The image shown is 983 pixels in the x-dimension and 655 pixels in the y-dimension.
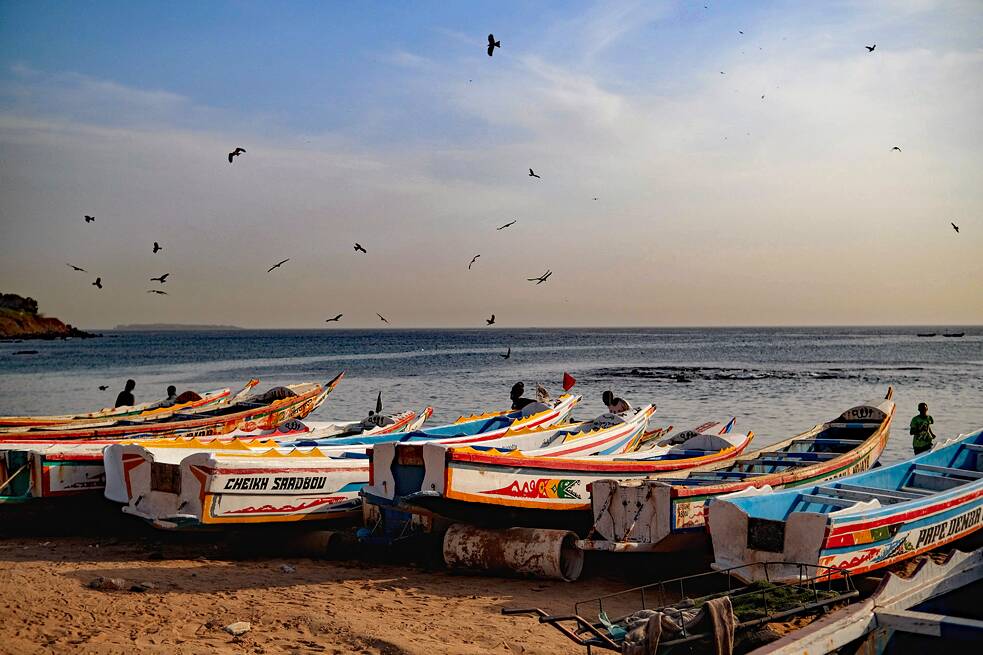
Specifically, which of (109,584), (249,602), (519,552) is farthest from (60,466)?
(519,552)

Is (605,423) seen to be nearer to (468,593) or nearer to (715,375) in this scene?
(468,593)

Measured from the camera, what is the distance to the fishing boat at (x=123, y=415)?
15648 mm

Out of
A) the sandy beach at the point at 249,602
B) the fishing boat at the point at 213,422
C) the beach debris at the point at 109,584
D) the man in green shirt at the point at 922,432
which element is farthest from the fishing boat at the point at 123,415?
the man in green shirt at the point at 922,432

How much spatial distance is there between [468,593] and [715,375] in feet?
148

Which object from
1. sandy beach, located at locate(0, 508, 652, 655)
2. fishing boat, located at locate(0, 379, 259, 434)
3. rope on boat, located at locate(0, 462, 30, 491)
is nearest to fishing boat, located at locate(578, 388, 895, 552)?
sandy beach, located at locate(0, 508, 652, 655)

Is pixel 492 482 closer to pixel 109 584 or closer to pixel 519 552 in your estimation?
pixel 519 552

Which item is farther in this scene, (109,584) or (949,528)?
(949,528)

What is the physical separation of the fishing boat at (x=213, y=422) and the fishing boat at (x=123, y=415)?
0.29 meters

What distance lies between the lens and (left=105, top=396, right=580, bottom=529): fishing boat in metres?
9.85

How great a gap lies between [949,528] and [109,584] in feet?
31.8

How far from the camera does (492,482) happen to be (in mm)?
9633

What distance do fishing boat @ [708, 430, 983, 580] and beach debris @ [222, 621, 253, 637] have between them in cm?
470

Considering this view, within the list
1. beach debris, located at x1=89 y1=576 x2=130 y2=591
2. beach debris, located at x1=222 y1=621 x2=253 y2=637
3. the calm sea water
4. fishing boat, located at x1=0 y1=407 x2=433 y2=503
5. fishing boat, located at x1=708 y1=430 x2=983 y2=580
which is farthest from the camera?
the calm sea water

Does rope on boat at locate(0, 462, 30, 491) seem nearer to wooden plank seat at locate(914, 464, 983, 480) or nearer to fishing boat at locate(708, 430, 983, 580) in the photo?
fishing boat at locate(708, 430, 983, 580)
